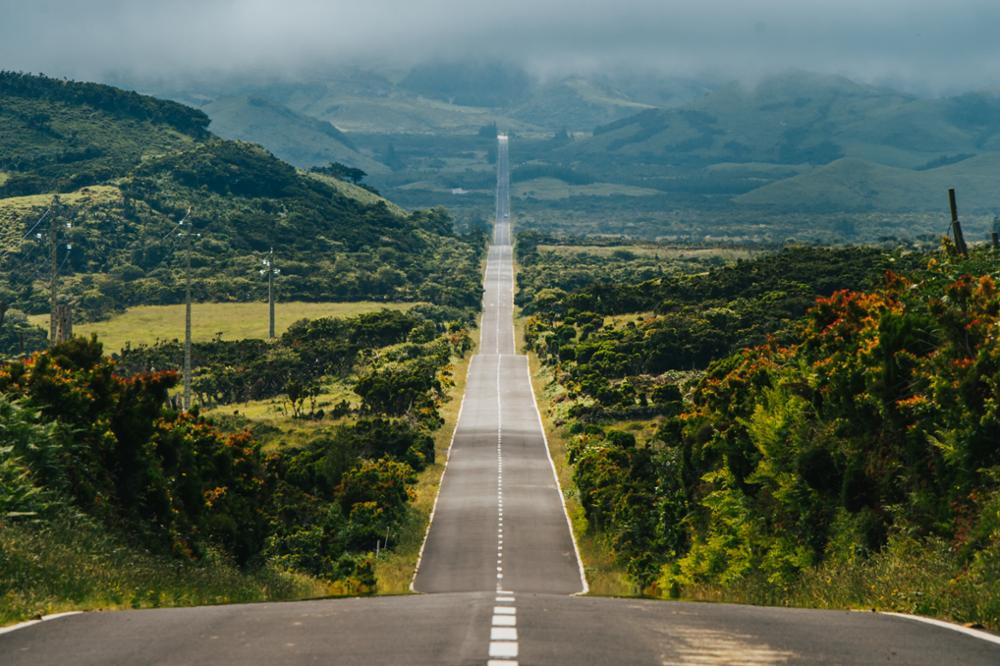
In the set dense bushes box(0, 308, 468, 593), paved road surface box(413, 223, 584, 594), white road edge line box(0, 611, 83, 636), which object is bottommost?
paved road surface box(413, 223, 584, 594)

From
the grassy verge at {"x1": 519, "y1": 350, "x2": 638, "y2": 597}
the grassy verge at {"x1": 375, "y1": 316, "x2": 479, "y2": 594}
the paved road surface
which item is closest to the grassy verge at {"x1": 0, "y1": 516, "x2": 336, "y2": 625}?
the grassy verge at {"x1": 519, "y1": 350, "x2": 638, "y2": 597}

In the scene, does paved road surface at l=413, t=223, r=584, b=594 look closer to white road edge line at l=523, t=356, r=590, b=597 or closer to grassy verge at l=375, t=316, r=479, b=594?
white road edge line at l=523, t=356, r=590, b=597

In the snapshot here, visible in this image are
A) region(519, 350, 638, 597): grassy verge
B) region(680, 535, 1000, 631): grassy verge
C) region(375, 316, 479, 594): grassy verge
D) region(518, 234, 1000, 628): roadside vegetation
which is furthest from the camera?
region(375, 316, 479, 594): grassy verge

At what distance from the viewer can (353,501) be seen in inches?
3027

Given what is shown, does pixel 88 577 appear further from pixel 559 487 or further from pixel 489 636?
pixel 559 487

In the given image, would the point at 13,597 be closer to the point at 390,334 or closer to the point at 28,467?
the point at 28,467

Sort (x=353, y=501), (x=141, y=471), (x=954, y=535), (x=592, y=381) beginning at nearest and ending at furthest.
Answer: (x=954, y=535) → (x=141, y=471) → (x=353, y=501) → (x=592, y=381)

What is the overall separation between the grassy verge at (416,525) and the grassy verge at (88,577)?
861 inches

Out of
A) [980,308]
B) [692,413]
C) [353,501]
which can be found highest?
[980,308]

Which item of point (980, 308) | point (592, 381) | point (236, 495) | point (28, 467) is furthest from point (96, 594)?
point (592, 381)

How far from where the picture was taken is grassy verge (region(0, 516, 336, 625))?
21672 mm

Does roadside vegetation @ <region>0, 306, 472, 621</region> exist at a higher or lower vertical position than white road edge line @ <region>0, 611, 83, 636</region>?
lower

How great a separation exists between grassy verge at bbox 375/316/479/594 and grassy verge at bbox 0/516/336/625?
2186cm

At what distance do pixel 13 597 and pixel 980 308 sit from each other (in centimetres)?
2448
